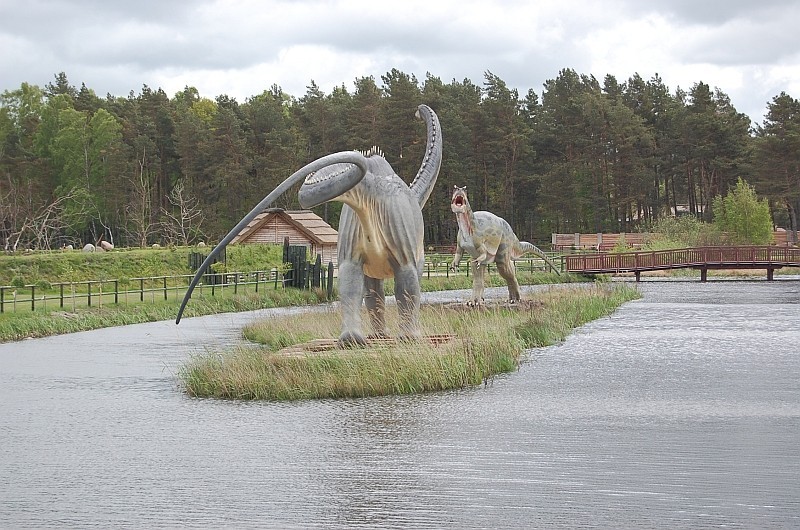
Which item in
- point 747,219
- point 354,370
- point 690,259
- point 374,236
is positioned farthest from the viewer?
point 747,219

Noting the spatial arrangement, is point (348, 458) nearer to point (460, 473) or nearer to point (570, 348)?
point (460, 473)

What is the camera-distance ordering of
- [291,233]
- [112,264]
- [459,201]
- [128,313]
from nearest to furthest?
1. [459,201]
2. [128,313]
3. [112,264]
4. [291,233]

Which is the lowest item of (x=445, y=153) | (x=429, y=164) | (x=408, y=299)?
(x=408, y=299)

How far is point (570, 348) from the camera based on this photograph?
711 inches

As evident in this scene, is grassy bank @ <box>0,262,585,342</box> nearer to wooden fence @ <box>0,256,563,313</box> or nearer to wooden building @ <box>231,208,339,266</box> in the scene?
wooden fence @ <box>0,256,563,313</box>

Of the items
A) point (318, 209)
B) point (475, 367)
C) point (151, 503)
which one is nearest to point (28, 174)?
point (318, 209)

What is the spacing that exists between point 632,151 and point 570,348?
44.5 metres

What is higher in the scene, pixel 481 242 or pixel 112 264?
pixel 481 242

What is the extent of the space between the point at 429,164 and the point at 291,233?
27971 mm

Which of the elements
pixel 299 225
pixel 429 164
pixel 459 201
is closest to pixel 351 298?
pixel 429 164

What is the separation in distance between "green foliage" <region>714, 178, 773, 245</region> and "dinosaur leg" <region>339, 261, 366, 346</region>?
41149 mm

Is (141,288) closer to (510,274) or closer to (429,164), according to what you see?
(510,274)

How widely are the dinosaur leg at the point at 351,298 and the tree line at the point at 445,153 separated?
43294 mm

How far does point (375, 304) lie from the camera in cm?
1491
